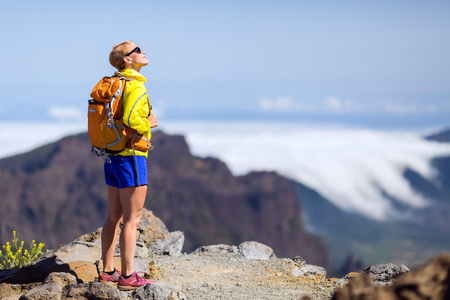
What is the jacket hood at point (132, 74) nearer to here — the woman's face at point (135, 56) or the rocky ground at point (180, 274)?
the woman's face at point (135, 56)

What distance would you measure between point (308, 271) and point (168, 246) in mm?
2621

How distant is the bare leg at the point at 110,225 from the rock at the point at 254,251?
3.55 meters

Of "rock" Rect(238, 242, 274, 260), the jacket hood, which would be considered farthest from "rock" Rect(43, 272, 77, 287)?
"rock" Rect(238, 242, 274, 260)

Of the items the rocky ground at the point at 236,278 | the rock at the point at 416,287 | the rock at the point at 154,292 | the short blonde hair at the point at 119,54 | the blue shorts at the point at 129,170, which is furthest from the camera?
the rocky ground at the point at 236,278

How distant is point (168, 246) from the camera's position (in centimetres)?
1080

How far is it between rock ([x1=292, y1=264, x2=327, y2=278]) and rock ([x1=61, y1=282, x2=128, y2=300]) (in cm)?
375

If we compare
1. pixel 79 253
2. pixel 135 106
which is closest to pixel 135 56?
pixel 135 106

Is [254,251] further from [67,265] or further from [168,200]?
[168,200]

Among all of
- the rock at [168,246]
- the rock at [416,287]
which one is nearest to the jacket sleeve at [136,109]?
Result: the rock at [416,287]

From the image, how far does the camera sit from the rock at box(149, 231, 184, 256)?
10.7m

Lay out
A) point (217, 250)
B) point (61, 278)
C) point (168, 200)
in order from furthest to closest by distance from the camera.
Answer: point (168, 200) < point (217, 250) < point (61, 278)

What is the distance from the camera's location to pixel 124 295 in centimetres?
728

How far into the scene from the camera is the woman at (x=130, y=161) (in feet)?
22.6

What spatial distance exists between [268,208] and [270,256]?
69.9m
